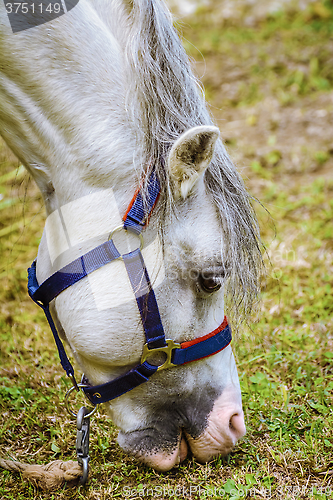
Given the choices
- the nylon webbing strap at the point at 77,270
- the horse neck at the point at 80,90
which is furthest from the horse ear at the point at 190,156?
the nylon webbing strap at the point at 77,270

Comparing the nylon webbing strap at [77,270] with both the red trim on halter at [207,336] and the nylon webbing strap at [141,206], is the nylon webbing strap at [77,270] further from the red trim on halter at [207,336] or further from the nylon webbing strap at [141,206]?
the red trim on halter at [207,336]

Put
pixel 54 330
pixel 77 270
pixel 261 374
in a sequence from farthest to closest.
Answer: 1. pixel 261 374
2. pixel 54 330
3. pixel 77 270

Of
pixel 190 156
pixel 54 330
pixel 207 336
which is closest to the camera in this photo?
pixel 190 156

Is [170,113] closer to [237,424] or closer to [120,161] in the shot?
[120,161]

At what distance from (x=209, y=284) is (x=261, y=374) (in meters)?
0.98

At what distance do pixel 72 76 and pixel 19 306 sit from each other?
83.1 inches

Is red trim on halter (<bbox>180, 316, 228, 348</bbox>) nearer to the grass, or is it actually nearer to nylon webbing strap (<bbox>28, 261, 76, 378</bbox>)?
the grass

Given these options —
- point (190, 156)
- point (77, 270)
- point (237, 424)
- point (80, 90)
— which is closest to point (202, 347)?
point (237, 424)

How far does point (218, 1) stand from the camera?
7.72 meters

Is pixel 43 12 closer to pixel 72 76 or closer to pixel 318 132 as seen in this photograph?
pixel 72 76

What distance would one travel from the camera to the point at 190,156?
1443 mm

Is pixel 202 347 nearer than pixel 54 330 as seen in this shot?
Yes

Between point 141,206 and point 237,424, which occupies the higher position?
point 141,206

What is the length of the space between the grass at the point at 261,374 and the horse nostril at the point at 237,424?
148 mm
